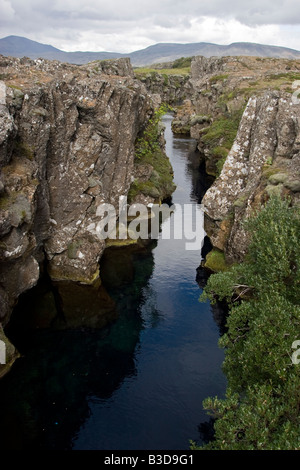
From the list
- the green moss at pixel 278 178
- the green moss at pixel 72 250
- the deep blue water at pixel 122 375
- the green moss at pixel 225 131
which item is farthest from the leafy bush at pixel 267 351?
the green moss at pixel 225 131

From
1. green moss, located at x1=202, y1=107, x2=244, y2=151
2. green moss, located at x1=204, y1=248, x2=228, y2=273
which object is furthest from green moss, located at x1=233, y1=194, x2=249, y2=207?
green moss, located at x1=202, y1=107, x2=244, y2=151

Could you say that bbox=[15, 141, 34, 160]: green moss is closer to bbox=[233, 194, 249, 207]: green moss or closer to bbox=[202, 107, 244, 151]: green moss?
bbox=[233, 194, 249, 207]: green moss

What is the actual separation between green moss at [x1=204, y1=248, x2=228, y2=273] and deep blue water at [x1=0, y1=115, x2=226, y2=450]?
348 cm

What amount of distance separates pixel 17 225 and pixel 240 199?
2643 centimetres

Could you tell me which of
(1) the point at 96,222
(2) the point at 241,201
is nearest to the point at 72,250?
(1) the point at 96,222

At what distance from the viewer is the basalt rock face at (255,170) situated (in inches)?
1601

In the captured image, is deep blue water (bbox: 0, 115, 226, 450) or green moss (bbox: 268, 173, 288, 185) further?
green moss (bbox: 268, 173, 288, 185)

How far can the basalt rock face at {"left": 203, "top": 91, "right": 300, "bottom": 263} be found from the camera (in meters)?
40.7

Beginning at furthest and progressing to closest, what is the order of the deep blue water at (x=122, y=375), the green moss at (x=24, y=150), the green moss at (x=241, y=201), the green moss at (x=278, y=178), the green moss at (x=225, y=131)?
the green moss at (x=225, y=131)
the green moss at (x=241, y=201)
the green moss at (x=278, y=178)
the green moss at (x=24, y=150)
the deep blue water at (x=122, y=375)

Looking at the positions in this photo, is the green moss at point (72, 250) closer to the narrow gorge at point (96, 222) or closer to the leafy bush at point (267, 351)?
the narrow gorge at point (96, 222)

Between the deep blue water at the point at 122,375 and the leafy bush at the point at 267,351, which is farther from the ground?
the leafy bush at the point at 267,351

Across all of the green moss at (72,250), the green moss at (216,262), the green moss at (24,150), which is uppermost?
the green moss at (24,150)

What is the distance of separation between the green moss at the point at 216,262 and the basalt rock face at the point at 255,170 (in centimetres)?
137
